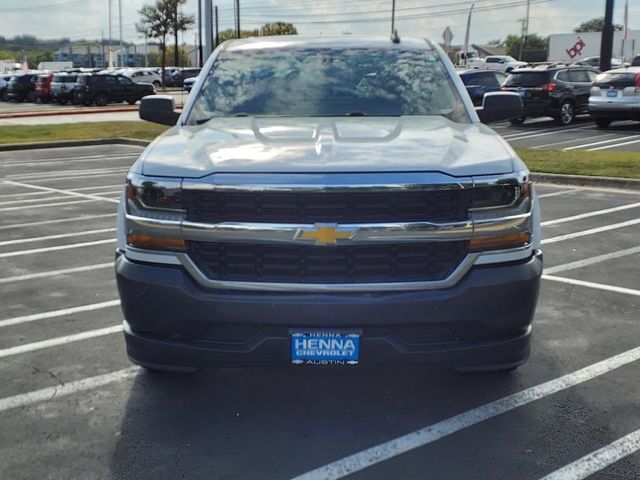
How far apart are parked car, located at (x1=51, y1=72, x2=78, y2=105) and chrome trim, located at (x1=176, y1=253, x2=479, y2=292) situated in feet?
119

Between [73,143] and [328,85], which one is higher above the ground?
[328,85]

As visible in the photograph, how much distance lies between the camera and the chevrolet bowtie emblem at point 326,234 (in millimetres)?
3449

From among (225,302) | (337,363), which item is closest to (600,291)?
(337,363)

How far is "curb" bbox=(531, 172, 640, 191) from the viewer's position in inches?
457

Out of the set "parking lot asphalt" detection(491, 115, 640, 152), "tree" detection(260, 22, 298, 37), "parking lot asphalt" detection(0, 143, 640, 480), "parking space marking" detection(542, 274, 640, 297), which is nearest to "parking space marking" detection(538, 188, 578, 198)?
"parking space marking" detection(542, 274, 640, 297)

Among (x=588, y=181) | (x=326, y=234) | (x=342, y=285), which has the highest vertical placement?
(x=326, y=234)

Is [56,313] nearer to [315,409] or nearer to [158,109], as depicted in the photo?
[158,109]

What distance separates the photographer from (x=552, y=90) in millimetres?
22094

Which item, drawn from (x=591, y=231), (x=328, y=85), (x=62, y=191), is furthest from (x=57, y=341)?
(x=62, y=191)

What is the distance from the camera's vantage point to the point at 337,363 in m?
3.59

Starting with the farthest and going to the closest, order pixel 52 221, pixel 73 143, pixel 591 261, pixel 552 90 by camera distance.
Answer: pixel 552 90 < pixel 73 143 < pixel 52 221 < pixel 591 261

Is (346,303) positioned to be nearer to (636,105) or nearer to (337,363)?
(337,363)

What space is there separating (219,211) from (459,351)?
1272mm

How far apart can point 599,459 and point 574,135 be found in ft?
57.3
